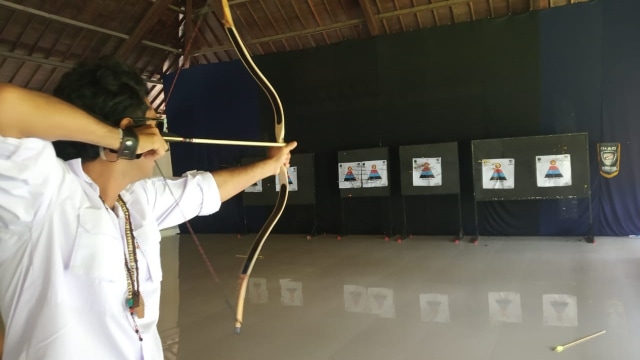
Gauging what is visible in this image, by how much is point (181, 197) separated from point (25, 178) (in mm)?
565

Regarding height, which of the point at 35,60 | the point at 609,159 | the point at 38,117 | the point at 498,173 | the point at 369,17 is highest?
the point at 369,17

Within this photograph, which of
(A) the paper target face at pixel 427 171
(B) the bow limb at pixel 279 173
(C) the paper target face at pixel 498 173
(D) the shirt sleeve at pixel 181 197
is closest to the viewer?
(D) the shirt sleeve at pixel 181 197

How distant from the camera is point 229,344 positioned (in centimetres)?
262

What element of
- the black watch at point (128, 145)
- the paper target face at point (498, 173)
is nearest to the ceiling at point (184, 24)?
the paper target face at point (498, 173)

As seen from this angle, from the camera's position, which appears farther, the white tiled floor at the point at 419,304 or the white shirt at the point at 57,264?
the white tiled floor at the point at 419,304

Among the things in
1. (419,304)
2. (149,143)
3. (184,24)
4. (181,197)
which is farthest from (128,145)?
(184,24)

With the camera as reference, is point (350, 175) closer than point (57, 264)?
No

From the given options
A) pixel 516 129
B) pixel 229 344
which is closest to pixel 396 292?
pixel 229 344

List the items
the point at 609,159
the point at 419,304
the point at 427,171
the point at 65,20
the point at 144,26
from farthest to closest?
the point at 144,26, the point at 65,20, the point at 427,171, the point at 609,159, the point at 419,304

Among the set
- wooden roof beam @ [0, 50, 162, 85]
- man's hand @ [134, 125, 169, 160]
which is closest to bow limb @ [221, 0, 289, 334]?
man's hand @ [134, 125, 169, 160]

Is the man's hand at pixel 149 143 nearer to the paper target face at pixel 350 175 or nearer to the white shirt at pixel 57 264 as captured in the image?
the white shirt at pixel 57 264

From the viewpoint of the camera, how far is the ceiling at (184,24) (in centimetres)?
668

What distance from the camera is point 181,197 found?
1.17 m

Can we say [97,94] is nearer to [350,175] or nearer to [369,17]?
[350,175]
